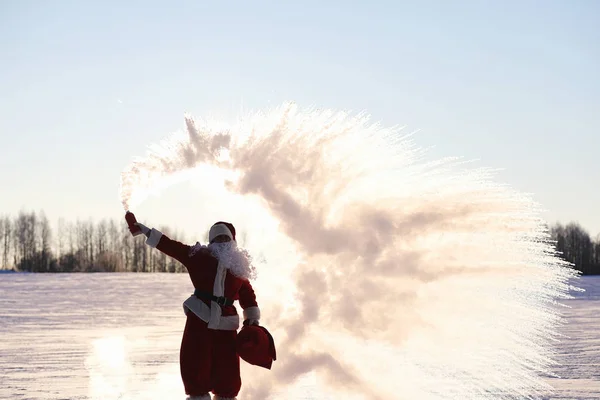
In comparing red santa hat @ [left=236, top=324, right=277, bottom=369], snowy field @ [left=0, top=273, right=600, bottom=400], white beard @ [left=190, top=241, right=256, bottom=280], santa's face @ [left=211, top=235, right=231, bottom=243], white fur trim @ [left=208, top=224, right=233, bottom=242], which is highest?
white fur trim @ [left=208, top=224, right=233, bottom=242]

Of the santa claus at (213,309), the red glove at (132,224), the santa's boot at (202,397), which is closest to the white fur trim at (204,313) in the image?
the santa claus at (213,309)

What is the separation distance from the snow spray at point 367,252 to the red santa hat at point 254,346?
57 cm

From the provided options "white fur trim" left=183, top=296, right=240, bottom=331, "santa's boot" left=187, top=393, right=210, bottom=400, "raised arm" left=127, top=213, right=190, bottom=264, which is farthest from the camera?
"raised arm" left=127, top=213, right=190, bottom=264

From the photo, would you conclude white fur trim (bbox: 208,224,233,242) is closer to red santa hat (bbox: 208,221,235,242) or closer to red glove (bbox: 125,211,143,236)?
red santa hat (bbox: 208,221,235,242)

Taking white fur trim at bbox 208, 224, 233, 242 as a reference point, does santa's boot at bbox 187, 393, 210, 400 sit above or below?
below

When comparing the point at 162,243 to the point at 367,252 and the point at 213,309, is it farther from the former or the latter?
the point at 367,252

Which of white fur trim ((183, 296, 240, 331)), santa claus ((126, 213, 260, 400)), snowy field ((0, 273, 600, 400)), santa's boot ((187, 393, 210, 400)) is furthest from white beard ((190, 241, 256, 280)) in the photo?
santa's boot ((187, 393, 210, 400))

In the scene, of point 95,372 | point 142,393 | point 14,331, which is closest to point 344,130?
point 142,393

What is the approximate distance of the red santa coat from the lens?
5891 mm

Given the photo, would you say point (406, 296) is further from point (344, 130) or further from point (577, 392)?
point (577, 392)

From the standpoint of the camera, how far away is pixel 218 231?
6176 mm

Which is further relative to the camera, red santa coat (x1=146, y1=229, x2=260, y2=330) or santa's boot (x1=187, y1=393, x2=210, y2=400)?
red santa coat (x1=146, y1=229, x2=260, y2=330)

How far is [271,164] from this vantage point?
6461 millimetres

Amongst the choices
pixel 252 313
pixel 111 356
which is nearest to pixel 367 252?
pixel 252 313
